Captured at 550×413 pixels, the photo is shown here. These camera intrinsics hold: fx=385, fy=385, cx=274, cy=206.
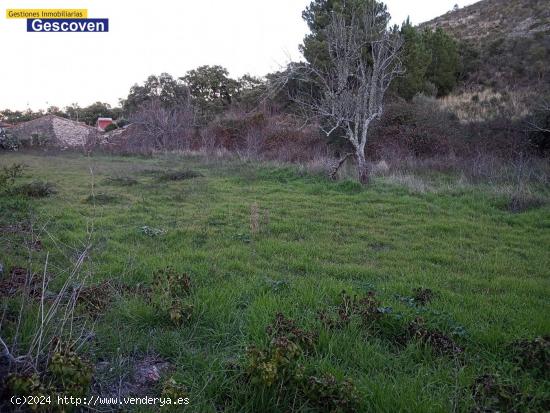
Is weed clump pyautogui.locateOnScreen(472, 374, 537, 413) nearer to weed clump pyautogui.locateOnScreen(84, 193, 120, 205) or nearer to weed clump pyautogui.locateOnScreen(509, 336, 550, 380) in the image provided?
weed clump pyautogui.locateOnScreen(509, 336, 550, 380)

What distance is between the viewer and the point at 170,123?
92.7 ft

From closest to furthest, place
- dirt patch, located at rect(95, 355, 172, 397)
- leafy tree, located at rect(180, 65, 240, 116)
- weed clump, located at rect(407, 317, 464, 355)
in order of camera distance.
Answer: dirt patch, located at rect(95, 355, 172, 397), weed clump, located at rect(407, 317, 464, 355), leafy tree, located at rect(180, 65, 240, 116)

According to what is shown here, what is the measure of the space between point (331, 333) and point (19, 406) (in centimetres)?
231

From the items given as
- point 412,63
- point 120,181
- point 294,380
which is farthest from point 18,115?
point 294,380

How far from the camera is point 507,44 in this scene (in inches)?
1182

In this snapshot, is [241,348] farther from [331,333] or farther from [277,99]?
[277,99]

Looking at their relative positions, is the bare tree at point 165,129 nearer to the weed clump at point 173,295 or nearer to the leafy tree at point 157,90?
the leafy tree at point 157,90

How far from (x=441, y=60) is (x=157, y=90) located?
30.9m

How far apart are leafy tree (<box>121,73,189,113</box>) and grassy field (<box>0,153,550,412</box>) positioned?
36.5m

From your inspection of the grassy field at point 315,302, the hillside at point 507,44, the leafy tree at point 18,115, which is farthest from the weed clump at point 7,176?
the leafy tree at point 18,115

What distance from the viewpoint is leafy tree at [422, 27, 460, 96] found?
2662 centimetres

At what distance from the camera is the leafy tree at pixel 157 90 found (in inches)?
1688

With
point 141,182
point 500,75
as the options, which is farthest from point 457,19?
point 141,182

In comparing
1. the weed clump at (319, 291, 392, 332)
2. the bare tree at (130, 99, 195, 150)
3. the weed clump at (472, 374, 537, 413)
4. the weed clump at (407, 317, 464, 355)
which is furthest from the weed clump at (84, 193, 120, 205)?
the bare tree at (130, 99, 195, 150)
